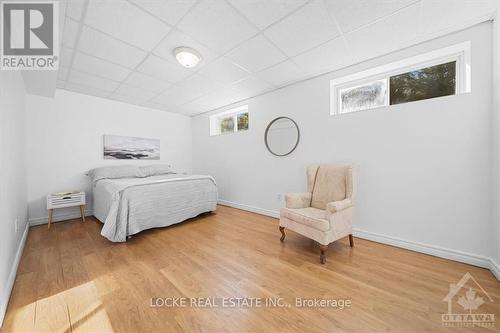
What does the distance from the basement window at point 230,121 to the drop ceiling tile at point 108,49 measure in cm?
217

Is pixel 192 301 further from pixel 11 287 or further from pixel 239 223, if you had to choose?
pixel 239 223

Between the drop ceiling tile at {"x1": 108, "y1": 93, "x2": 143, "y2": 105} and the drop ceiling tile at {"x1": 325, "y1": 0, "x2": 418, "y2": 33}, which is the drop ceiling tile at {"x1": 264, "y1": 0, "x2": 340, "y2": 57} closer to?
the drop ceiling tile at {"x1": 325, "y1": 0, "x2": 418, "y2": 33}

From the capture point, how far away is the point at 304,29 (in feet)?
6.13

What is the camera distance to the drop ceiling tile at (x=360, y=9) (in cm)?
157

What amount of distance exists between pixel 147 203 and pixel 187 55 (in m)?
2.04

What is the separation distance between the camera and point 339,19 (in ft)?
5.74

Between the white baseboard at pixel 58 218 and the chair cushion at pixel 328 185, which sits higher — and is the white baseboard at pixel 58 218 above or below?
below

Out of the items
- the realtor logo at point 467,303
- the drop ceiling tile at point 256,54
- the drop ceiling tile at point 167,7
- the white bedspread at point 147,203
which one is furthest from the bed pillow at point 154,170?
the realtor logo at point 467,303

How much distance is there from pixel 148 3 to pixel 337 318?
2.80m

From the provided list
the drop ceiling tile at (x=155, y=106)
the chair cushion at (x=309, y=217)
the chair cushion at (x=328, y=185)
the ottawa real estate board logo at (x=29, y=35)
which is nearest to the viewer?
the ottawa real estate board logo at (x=29, y=35)

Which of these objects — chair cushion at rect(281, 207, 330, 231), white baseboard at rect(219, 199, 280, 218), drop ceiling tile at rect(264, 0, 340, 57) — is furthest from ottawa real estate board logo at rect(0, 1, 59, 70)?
white baseboard at rect(219, 199, 280, 218)

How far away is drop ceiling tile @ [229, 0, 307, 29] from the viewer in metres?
1.56

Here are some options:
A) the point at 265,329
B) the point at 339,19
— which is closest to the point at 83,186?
the point at 265,329

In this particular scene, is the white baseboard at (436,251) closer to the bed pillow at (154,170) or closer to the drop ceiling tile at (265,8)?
the drop ceiling tile at (265,8)
